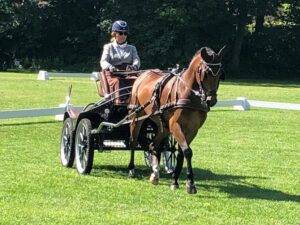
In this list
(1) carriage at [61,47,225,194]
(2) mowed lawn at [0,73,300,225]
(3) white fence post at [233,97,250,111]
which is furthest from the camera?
(3) white fence post at [233,97,250,111]

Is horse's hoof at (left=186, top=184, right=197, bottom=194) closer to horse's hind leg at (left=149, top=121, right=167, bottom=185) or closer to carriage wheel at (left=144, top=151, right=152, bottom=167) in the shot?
horse's hind leg at (left=149, top=121, right=167, bottom=185)

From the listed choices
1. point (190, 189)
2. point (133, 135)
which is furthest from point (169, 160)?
point (190, 189)

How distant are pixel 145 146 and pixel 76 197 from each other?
7.63ft

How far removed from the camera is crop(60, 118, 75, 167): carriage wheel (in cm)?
1159

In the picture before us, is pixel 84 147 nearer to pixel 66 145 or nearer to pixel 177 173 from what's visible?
pixel 66 145

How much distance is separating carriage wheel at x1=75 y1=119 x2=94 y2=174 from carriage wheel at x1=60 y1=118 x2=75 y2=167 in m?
0.18

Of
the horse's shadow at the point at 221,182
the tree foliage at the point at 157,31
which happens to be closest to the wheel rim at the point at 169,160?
the horse's shadow at the point at 221,182

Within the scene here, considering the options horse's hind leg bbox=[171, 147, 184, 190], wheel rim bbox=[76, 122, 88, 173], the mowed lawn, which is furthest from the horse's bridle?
wheel rim bbox=[76, 122, 88, 173]

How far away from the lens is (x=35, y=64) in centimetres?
5022

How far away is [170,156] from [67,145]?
5.83 feet

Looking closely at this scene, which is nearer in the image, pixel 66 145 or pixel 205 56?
pixel 205 56

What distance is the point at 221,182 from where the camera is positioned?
10914 mm

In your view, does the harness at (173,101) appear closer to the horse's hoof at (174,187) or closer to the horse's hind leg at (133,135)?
the horse's hind leg at (133,135)

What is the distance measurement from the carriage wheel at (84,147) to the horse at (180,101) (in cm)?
68
